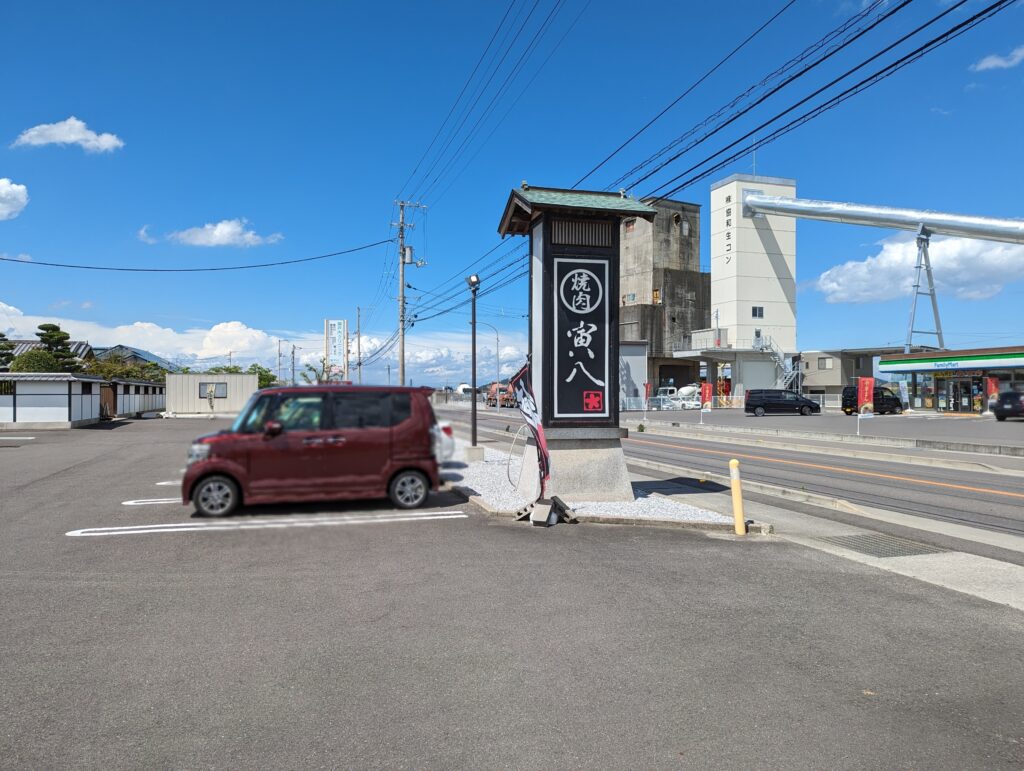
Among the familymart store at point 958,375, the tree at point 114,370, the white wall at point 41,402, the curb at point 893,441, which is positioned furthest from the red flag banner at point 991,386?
the tree at point 114,370

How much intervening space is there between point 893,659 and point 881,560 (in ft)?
13.1

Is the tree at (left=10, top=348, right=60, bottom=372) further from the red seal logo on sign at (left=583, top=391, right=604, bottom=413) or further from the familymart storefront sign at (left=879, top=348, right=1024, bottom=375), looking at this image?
the familymart storefront sign at (left=879, top=348, right=1024, bottom=375)

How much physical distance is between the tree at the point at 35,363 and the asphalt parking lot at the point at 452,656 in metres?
58.5

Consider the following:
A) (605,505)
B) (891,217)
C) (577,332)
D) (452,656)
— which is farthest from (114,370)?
(891,217)

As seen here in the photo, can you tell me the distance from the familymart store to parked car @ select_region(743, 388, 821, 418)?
9.57 meters

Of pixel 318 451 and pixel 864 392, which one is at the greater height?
pixel 864 392

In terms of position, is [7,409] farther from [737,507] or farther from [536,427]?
[737,507]

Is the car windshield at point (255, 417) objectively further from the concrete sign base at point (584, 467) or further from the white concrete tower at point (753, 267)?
the white concrete tower at point (753, 267)

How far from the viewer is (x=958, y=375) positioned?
55250 millimetres

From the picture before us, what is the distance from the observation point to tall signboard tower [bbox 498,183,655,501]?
11641 mm

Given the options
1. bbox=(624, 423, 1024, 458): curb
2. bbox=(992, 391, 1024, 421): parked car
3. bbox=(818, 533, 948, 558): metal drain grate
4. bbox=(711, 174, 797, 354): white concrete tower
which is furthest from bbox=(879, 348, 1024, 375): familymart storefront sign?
bbox=(818, 533, 948, 558): metal drain grate

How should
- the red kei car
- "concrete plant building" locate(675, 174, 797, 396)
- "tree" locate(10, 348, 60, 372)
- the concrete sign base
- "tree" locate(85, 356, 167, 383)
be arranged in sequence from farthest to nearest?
1. "concrete plant building" locate(675, 174, 797, 396)
2. "tree" locate(85, 356, 167, 383)
3. "tree" locate(10, 348, 60, 372)
4. the concrete sign base
5. the red kei car

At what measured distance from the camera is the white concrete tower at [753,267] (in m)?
83.1

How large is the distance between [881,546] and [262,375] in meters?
9.41
